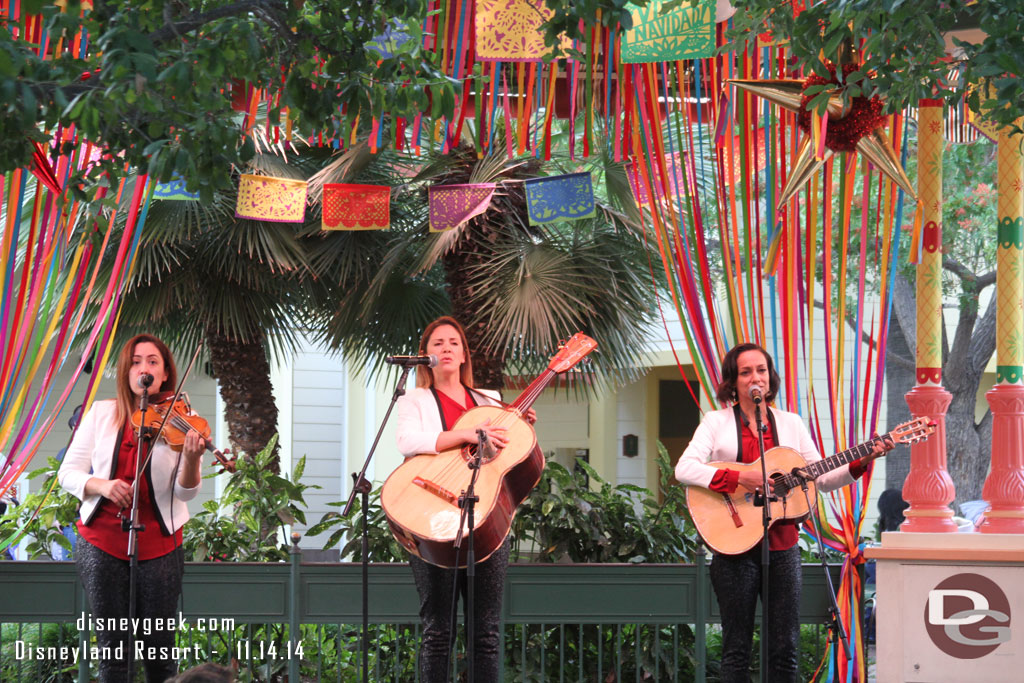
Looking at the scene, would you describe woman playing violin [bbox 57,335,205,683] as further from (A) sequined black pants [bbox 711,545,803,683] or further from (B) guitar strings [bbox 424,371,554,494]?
(A) sequined black pants [bbox 711,545,803,683]

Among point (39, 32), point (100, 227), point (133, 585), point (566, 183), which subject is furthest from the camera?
point (566, 183)

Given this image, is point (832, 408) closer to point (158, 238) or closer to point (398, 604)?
point (398, 604)

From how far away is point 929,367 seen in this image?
Result: 5582 millimetres

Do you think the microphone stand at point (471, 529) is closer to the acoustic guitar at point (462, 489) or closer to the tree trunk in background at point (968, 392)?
the acoustic guitar at point (462, 489)

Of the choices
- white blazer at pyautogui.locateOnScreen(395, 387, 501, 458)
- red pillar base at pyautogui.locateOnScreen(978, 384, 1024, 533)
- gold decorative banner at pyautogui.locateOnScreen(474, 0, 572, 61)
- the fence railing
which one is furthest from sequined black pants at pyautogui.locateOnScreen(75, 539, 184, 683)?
red pillar base at pyautogui.locateOnScreen(978, 384, 1024, 533)

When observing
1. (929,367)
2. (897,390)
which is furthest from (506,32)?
(897,390)

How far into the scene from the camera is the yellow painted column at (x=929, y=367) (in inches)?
215

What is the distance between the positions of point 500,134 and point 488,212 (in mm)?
558

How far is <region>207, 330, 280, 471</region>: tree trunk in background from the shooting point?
9.16 meters

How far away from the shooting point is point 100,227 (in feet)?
12.7

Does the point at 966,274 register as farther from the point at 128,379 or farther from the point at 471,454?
the point at 128,379

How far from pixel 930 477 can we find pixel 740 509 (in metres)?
1.42

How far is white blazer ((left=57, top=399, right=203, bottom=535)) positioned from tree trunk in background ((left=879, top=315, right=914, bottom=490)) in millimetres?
10951

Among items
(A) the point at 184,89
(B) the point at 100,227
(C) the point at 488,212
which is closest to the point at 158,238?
(C) the point at 488,212
